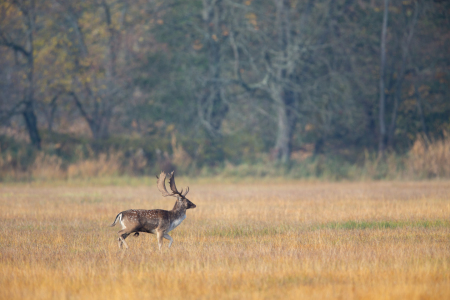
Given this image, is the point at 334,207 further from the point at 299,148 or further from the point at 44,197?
the point at 299,148

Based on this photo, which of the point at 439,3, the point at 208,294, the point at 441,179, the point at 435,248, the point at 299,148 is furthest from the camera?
the point at 299,148

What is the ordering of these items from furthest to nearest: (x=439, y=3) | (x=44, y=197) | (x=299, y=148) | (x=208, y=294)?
(x=299, y=148), (x=439, y=3), (x=44, y=197), (x=208, y=294)

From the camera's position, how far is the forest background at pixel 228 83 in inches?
1174

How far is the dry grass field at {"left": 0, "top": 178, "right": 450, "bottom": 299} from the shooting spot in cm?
714

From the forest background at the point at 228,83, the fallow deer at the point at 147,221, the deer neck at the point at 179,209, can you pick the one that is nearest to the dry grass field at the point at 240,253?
the fallow deer at the point at 147,221

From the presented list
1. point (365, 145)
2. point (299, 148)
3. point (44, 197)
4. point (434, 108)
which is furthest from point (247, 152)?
point (44, 197)

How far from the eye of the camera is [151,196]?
19.4 meters

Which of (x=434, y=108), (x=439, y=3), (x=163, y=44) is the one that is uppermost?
(x=439, y=3)

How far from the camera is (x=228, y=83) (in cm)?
3238

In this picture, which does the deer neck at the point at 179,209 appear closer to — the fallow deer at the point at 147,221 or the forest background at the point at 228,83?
the fallow deer at the point at 147,221

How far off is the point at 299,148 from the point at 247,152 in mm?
4772

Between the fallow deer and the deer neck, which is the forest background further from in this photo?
the fallow deer

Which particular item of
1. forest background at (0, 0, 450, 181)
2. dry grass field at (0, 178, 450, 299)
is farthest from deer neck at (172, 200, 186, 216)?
forest background at (0, 0, 450, 181)

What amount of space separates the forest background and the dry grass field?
1354 cm
